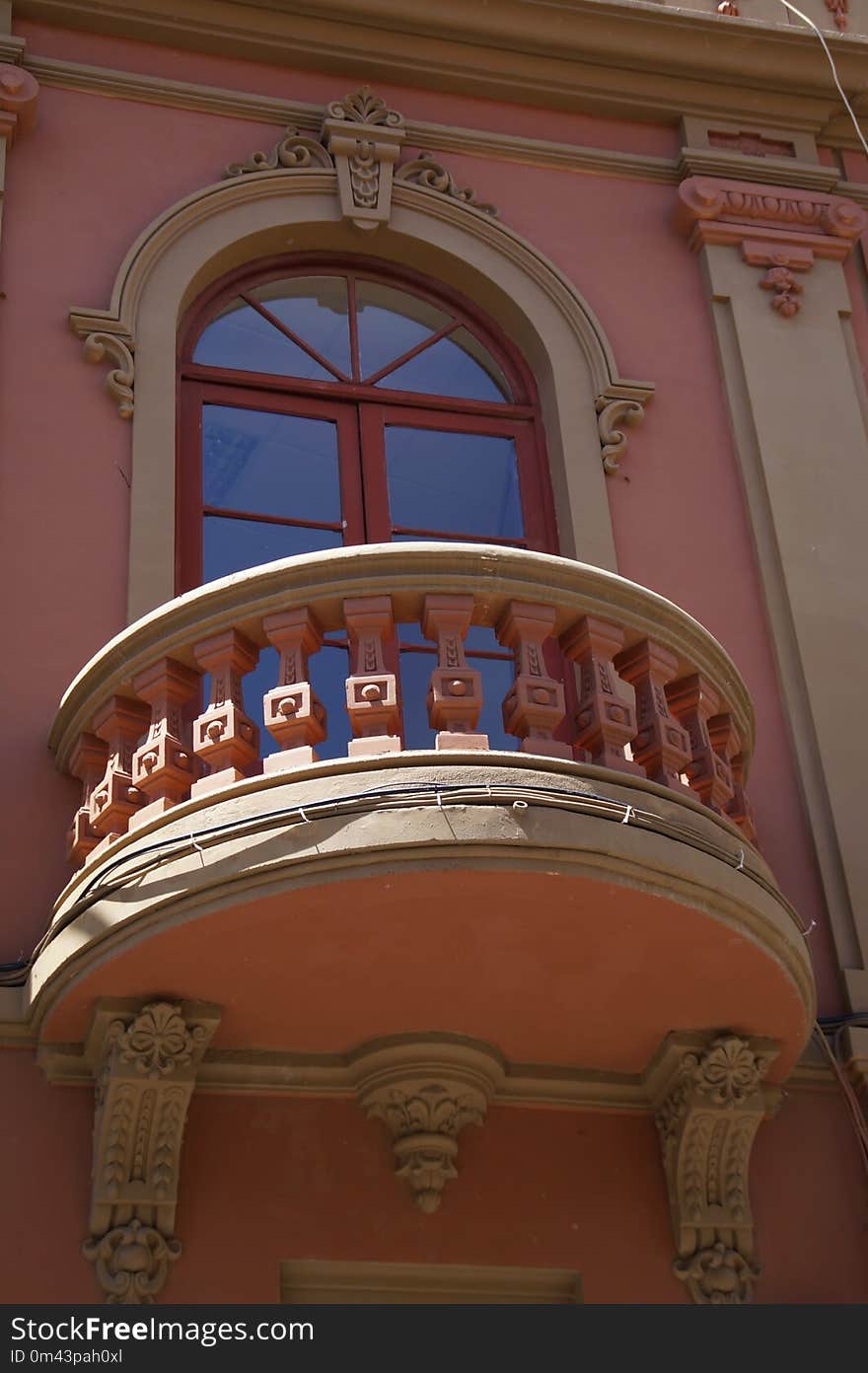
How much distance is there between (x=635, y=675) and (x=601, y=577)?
0.38 m

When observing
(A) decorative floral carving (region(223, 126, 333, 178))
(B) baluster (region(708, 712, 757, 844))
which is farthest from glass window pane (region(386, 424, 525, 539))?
(B) baluster (region(708, 712, 757, 844))

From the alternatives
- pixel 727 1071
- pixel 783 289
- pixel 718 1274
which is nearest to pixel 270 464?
pixel 783 289

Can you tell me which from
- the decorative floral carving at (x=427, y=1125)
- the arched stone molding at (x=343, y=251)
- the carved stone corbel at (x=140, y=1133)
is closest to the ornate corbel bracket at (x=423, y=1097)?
the decorative floral carving at (x=427, y=1125)

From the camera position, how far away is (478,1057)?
22.0 ft

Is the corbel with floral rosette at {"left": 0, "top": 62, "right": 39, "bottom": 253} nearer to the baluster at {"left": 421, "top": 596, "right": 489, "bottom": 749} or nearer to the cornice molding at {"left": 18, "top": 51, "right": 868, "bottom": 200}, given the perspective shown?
the cornice molding at {"left": 18, "top": 51, "right": 868, "bottom": 200}

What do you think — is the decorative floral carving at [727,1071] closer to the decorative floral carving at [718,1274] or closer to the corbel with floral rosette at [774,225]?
the decorative floral carving at [718,1274]

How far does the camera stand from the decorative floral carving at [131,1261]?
6.16 m

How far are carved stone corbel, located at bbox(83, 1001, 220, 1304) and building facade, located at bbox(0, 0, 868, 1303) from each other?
0.05 feet

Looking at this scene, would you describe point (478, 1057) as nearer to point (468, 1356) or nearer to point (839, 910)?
point (468, 1356)

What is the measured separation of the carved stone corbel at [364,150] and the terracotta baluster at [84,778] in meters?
3.27

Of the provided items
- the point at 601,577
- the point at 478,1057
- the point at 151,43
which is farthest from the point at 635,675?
the point at 151,43

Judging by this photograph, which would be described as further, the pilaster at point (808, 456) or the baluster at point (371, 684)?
the pilaster at point (808, 456)

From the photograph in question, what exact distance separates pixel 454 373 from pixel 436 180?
96 centimetres

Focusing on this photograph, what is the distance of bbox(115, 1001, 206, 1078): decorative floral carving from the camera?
20.7ft
